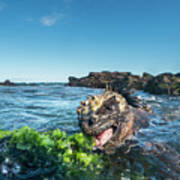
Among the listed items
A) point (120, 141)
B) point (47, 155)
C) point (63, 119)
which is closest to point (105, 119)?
point (120, 141)

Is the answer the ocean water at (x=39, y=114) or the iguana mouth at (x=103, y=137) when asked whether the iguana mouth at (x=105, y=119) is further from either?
the ocean water at (x=39, y=114)

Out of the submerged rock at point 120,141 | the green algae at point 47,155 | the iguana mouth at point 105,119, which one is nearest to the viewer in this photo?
the green algae at point 47,155

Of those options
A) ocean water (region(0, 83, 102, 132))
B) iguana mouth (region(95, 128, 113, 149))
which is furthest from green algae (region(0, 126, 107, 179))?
ocean water (region(0, 83, 102, 132))

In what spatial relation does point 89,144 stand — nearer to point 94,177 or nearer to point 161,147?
point 94,177

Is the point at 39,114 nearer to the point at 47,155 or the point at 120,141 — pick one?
the point at 120,141

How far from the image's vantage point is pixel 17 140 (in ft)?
9.46

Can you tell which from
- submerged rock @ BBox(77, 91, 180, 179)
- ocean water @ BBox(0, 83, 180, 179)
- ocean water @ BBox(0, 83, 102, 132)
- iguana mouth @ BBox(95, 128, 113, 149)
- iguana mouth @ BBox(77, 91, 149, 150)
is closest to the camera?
submerged rock @ BBox(77, 91, 180, 179)

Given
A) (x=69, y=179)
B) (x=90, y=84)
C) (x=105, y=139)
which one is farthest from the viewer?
(x=90, y=84)

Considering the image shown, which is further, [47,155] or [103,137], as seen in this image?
[103,137]

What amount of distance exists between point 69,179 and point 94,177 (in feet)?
1.50

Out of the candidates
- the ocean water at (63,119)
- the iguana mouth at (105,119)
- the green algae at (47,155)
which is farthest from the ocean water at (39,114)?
the green algae at (47,155)

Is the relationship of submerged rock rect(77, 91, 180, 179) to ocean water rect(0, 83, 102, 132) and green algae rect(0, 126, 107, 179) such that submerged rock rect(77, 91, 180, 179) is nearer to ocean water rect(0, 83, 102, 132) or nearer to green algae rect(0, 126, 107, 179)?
green algae rect(0, 126, 107, 179)

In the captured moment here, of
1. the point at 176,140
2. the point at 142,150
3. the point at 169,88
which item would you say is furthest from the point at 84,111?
the point at 169,88

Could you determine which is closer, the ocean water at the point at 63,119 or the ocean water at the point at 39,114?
the ocean water at the point at 63,119
